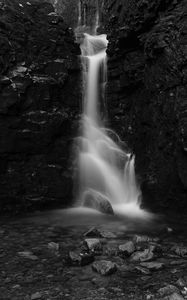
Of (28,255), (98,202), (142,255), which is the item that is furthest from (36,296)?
(98,202)

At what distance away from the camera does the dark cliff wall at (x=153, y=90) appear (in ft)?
46.1

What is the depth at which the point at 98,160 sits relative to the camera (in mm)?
17859

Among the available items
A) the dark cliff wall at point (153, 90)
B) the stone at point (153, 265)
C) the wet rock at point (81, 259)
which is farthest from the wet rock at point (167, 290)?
the dark cliff wall at point (153, 90)

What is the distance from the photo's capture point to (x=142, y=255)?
8953 millimetres

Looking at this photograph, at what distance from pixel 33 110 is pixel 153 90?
5685 mm

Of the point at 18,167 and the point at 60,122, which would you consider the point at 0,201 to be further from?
the point at 60,122

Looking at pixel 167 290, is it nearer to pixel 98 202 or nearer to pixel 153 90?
pixel 98 202

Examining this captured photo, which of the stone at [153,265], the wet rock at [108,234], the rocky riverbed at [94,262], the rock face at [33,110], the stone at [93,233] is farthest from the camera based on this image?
the rock face at [33,110]

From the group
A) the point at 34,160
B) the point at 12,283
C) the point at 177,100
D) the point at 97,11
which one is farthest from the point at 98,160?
the point at 97,11

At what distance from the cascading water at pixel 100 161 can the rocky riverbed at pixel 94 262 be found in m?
3.83

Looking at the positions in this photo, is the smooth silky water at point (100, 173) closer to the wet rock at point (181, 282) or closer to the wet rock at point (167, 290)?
the wet rock at point (181, 282)

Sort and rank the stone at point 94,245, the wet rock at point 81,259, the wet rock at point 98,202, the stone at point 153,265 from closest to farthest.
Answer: the stone at point 153,265 → the wet rock at point 81,259 → the stone at point 94,245 → the wet rock at point 98,202

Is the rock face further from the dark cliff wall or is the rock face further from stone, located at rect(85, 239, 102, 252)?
stone, located at rect(85, 239, 102, 252)

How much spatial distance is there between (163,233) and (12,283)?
5.63 meters
